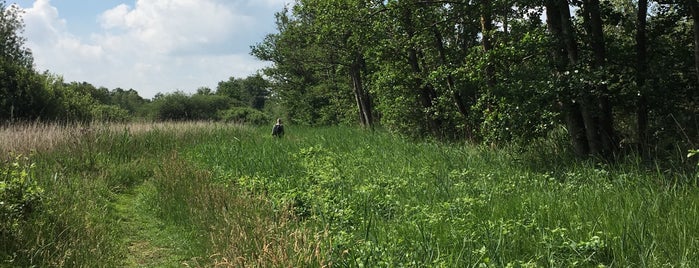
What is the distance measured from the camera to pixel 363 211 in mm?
4980

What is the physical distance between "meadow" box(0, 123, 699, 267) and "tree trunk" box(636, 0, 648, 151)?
110cm

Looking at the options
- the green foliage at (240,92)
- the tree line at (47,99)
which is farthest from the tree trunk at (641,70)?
the green foliage at (240,92)

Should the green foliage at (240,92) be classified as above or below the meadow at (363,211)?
above

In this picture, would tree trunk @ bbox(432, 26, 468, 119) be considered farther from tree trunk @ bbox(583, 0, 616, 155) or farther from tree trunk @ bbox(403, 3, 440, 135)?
tree trunk @ bbox(583, 0, 616, 155)

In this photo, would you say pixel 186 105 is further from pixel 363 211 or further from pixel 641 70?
pixel 363 211

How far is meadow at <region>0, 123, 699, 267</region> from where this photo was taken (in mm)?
3377

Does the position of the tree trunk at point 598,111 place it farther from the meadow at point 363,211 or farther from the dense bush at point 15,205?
the dense bush at point 15,205

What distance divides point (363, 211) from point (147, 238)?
2.90m

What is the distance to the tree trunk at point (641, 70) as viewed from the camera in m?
6.95

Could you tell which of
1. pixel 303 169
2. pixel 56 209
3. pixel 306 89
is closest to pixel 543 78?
pixel 303 169

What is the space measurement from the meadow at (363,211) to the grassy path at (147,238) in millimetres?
23

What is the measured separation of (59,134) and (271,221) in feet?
29.7

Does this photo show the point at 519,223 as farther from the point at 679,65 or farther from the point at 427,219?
the point at 679,65

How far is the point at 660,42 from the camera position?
24.7 feet
